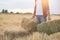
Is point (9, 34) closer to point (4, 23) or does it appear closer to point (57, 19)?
point (4, 23)

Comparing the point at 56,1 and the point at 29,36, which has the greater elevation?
the point at 56,1

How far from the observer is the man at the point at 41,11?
2.19 metres

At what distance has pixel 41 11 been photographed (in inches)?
87.0

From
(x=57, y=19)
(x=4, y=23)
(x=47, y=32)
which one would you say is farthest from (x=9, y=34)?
(x=57, y=19)

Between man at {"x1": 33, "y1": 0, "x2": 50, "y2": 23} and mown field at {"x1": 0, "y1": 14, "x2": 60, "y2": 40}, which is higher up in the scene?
man at {"x1": 33, "y1": 0, "x2": 50, "y2": 23}

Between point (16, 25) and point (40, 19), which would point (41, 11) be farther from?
point (16, 25)

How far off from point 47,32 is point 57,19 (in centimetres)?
20

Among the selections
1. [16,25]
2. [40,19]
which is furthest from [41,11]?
[16,25]

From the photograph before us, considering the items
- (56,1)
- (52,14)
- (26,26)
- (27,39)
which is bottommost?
(27,39)

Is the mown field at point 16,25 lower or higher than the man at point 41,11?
lower

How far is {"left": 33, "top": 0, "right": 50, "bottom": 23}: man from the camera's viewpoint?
219 cm

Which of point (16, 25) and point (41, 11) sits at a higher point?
point (41, 11)

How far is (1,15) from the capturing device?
2.17 metres

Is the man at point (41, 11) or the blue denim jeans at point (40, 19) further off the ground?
the man at point (41, 11)
